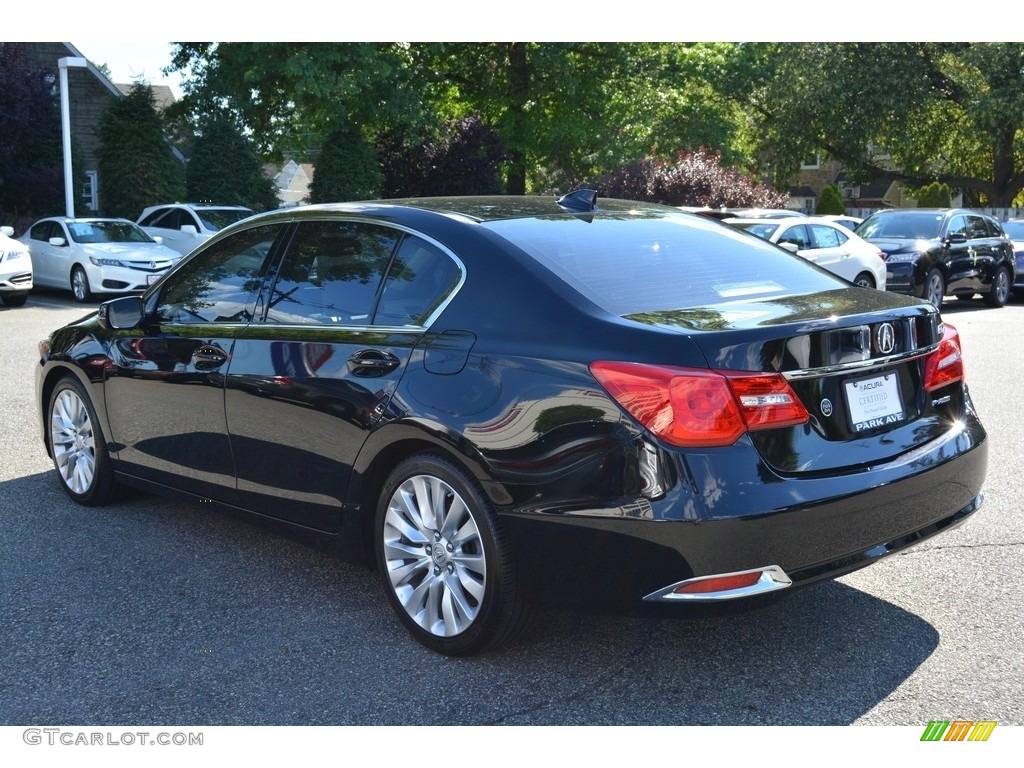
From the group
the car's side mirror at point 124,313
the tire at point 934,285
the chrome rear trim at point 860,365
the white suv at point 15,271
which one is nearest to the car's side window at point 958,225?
the tire at point 934,285

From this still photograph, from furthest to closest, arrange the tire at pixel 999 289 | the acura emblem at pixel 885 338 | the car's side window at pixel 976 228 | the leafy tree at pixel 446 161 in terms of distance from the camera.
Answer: the leafy tree at pixel 446 161
the tire at pixel 999 289
the car's side window at pixel 976 228
the acura emblem at pixel 885 338

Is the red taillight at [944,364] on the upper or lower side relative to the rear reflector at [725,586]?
upper

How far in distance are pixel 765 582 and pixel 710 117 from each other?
35.1m

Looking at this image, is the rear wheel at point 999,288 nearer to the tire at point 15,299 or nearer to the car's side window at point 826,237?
the car's side window at point 826,237

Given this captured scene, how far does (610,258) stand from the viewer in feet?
13.8

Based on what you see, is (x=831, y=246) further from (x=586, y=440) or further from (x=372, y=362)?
(x=586, y=440)

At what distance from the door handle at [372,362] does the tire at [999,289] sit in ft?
57.0

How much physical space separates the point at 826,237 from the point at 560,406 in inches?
554

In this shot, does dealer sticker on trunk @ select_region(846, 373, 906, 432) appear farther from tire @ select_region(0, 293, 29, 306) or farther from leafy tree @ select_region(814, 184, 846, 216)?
leafy tree @ select_region(814, 184, 846, 216)

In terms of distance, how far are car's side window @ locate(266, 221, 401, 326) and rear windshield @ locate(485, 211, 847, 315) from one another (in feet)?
1.71

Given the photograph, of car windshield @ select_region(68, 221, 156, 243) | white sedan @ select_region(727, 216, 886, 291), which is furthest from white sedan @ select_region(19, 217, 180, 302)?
white sedan @ select_region(727, 216, 886, 291)

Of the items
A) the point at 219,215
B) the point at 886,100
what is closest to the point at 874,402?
the point at 219,215

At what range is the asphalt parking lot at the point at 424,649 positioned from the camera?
3598 millimetres
